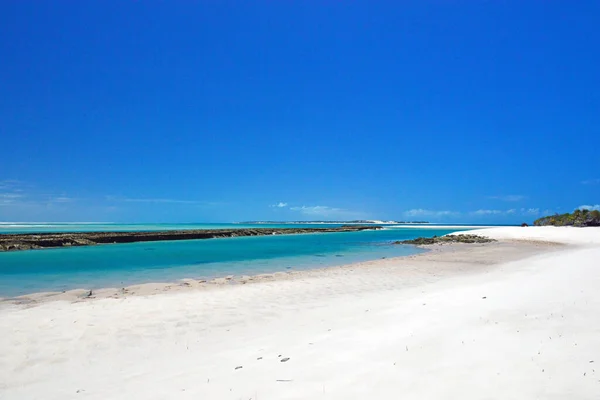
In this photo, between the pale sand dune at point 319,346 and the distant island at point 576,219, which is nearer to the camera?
the pale sand dune at point 319,346

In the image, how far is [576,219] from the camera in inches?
2564

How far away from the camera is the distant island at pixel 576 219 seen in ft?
195

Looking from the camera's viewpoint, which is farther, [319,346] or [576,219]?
[576,219]

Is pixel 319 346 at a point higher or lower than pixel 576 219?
lower

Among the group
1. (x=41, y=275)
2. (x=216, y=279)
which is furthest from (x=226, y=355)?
(x=41, y=275)

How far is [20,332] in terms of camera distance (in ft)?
25.1

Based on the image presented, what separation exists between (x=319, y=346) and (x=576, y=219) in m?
77.9

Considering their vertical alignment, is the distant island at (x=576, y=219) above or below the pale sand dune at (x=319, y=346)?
above

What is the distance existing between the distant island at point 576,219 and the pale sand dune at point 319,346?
6345cm

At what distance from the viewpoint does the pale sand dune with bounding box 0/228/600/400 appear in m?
4.34

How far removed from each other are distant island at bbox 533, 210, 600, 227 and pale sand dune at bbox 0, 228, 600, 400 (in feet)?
208

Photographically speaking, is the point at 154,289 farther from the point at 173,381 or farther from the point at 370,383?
the point at 370,383

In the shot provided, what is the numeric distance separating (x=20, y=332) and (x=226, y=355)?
510 centimetres

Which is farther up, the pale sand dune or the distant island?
the distant island
